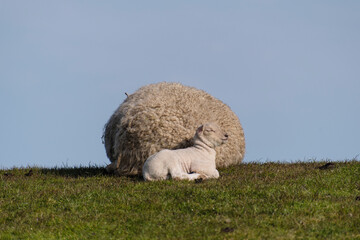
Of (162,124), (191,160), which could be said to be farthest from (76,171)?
(191,160)

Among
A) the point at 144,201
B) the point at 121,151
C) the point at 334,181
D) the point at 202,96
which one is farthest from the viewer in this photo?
the point at 202,96

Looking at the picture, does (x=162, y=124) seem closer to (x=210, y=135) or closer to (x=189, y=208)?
(x=210, y=135)

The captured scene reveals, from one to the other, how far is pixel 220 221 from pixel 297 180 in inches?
152

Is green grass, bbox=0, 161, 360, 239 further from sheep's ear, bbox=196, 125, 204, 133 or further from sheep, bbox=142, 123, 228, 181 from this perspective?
sheep's ear, bbox=196, 125, 204, 133

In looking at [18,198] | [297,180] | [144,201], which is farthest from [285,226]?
[18,198]

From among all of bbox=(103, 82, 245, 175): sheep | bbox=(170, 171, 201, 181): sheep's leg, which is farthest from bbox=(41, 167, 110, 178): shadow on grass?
bbox=(170, 171, 201, 181): sheep's leg

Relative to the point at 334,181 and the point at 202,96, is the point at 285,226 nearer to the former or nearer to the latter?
the point at 334,181

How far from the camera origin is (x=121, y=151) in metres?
14.2

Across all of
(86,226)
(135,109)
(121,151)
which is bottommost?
(86,226)

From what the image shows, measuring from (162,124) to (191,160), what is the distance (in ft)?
5.11

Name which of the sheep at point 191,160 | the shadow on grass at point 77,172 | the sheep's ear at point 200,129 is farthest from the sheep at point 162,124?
the sheep at point 191,160

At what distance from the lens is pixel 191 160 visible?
12539 mm

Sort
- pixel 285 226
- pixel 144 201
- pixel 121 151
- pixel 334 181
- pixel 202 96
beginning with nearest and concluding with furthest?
pixel 285 226 → pixel 144 201 → pixel 334 181 → pixel 121 151 → pixel 202 96

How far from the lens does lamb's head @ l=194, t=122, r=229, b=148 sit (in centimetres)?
1277
